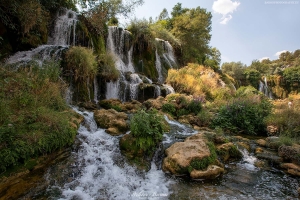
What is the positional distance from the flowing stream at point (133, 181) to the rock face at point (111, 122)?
0.63 m

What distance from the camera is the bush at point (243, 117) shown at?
7719 millimetres

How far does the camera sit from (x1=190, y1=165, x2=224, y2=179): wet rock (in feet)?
12.2

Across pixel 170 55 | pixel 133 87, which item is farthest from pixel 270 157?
pixel 170 55

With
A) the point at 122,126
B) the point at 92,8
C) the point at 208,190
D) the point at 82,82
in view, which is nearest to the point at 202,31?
the point at 92,8

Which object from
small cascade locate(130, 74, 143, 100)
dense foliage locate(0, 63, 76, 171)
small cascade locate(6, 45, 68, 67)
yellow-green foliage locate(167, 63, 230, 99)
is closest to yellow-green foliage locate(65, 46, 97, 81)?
small cascade locate(6, 45, 68, 67)

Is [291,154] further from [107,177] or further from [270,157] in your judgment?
[107,177]

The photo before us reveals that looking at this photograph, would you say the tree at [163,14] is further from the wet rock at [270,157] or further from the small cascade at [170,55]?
the wet rock at [270,157]

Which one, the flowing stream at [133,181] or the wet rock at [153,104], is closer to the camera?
the flowing stream at [133,181]

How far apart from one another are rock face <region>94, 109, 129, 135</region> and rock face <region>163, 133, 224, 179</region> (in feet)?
5.41

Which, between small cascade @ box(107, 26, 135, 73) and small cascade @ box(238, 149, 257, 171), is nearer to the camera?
small cascade @ box(238, 149, 257, 171)

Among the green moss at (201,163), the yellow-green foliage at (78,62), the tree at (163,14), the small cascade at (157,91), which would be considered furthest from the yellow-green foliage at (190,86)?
the tree at (163,14)

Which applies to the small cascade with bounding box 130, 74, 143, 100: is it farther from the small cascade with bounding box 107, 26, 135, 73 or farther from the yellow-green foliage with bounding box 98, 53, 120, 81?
the small cascade with bounding box 107, 26, 135, 73

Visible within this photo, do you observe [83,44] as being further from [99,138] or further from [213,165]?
[213,165]

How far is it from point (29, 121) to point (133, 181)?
237 cm
